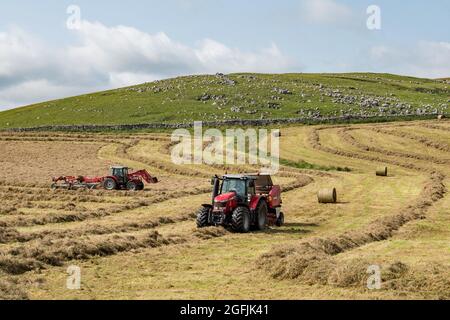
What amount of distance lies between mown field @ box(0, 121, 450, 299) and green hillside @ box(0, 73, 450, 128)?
34332mm

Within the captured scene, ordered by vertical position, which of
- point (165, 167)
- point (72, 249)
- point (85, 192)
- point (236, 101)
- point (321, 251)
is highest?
point (236, 101)

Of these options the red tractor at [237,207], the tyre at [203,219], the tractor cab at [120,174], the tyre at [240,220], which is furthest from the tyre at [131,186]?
the tyre at [240,220]

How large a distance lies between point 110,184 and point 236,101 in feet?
198

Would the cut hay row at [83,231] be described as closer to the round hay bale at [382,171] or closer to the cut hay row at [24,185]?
the cut hay row at [24,185]

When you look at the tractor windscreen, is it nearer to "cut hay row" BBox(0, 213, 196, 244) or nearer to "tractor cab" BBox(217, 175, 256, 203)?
"tractor cab" BBox(217, 175, 256, 203)

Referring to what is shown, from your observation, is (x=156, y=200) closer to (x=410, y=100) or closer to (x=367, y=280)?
(x=367, y=280)

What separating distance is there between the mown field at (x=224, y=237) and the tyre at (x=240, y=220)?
1.35 ft

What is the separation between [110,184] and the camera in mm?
43812

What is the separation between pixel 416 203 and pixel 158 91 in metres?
86.3

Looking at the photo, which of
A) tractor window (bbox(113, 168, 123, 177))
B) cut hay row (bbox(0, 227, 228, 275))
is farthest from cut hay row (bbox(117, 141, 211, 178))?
cut hay row (bbox(0, 227, 228, 275))

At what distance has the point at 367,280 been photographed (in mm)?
15836

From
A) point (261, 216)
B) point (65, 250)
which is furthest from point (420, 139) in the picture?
point (65, 250)

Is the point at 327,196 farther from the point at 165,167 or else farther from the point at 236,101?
the point at 236,101

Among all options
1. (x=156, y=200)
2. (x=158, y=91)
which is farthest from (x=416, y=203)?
(x=158, y=91)
